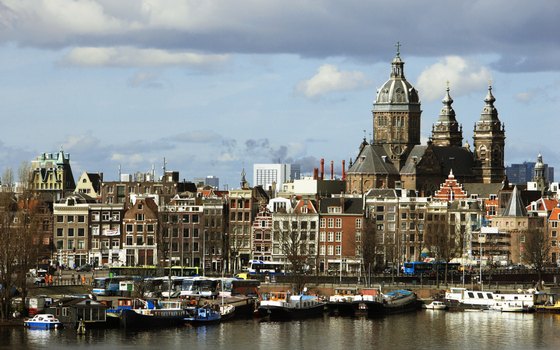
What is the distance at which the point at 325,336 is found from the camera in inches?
5546

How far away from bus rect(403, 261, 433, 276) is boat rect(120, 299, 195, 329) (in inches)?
1774

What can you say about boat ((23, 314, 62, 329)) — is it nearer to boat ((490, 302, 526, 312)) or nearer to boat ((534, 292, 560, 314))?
boat ((490, 302, 526, 312))

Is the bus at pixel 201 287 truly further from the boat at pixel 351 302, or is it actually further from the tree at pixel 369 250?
the tree at pixel 369 250

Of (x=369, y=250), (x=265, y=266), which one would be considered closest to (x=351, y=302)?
(x=369, y=250)

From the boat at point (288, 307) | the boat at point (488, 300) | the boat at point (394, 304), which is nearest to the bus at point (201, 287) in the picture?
the boat at point (288, 307)

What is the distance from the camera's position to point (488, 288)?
17788cm

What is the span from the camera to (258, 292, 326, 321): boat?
153875mm

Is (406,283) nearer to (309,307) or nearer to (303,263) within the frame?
(303,263)

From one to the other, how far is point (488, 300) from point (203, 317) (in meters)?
32.8

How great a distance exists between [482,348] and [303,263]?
53.7 metres

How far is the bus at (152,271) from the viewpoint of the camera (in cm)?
18212

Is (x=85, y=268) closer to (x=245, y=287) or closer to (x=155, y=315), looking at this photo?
(x=245, y=287)

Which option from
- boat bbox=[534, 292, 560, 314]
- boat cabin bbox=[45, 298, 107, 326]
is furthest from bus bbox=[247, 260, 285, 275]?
boat cabin bbox=[45, 298, 107, 326]

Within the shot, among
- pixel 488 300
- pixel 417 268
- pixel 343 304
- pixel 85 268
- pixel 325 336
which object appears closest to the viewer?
pixel 325 336
